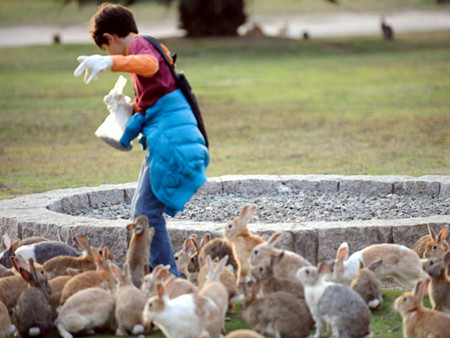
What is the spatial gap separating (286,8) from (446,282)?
4484 centimetres

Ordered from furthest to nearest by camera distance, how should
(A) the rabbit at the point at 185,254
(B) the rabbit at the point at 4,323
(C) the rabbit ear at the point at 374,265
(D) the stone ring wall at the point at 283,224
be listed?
(D) the stone ring wall at the point at 283,224 < (A) the rabbit at the point at 185,254 < (C) the rabbit ear at the point at 374,265 < (B) the rabbit at the point at 4,323

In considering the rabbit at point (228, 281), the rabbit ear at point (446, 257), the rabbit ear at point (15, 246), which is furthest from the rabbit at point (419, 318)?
the rabbit ear at point (15, 246)

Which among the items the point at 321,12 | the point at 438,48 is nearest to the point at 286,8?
the point at 321,12

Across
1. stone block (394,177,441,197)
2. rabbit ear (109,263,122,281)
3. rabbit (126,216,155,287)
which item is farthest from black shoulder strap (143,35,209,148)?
stone block (394,177,441,197)

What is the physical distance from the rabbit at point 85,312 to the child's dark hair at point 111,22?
182 centimetres

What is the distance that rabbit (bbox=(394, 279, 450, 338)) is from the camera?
505 cm

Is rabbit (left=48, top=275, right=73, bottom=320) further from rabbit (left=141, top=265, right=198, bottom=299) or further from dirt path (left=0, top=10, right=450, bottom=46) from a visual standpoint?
dirt path (left=0, top=10, right=450, bottom=46)

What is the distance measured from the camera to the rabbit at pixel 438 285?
18.8 feet

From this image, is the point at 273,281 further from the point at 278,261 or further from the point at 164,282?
the point at 164,282

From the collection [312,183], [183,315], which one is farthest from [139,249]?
[312,183]

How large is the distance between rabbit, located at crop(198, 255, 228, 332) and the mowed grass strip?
545 cm

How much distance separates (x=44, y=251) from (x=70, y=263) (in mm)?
334

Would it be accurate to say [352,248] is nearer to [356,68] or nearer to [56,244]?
[56,244]

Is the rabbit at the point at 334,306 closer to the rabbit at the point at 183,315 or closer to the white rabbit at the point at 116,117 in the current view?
the rabbit at the point at 183,315
